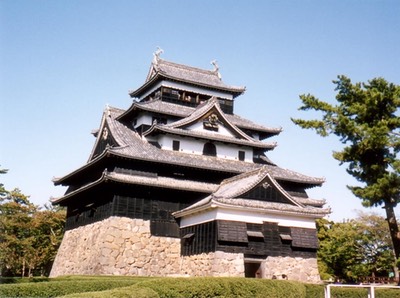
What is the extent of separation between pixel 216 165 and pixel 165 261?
8.17 meters

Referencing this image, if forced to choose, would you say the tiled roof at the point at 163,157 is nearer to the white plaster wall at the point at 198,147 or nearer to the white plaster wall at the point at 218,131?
the white plaster wall at the point at 198,147

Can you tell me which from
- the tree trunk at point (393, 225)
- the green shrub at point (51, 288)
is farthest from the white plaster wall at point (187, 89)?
the green shrub at point (51, 288)

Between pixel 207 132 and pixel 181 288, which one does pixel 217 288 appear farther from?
pixel 207 132

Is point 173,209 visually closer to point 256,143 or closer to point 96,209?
point 96,209

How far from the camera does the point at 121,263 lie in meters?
27.8

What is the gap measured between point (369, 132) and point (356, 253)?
75.1 ft

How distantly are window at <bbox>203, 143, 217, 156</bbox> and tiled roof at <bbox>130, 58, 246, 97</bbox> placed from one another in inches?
320

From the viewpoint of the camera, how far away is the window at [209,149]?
35.3 m

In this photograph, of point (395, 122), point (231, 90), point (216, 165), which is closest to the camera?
point (395, 122)

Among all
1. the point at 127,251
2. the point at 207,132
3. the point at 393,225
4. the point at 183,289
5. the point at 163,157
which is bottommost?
the point at 183,289

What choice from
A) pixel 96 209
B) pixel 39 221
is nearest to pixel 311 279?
pixel 96 209

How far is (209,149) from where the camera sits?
35.5 m

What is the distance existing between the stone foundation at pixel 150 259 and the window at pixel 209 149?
818cm

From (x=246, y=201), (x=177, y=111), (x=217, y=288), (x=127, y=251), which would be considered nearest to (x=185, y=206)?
(x=127, y=251)
